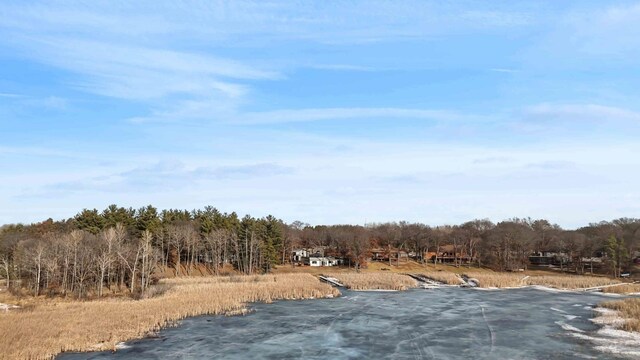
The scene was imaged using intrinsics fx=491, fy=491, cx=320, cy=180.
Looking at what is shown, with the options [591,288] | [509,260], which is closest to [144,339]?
[591,288]

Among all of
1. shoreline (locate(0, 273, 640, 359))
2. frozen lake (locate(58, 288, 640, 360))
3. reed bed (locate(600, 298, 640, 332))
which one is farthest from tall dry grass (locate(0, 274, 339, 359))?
reed bed (locate(600, 298, 640, 332))

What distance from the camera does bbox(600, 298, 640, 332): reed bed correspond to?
134 ft

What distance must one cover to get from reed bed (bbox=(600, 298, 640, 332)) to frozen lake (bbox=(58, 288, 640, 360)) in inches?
96.4

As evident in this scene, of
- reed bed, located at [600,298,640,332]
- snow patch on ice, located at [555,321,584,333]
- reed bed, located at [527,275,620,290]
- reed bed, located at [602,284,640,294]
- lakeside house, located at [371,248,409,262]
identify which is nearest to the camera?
reed bed, located at [600,298,640,332]

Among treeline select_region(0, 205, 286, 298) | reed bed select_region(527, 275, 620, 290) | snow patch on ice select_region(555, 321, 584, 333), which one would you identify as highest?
A: treeline select_region(0, 205, 286, 298)

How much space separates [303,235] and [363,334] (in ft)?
382

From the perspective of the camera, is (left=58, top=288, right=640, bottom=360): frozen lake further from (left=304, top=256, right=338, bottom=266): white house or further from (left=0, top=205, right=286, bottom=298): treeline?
(left=304, top=256, right=338, bottom=266): white house

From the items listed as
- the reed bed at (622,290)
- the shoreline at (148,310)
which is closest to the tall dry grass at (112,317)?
the shoreline at (148,310)

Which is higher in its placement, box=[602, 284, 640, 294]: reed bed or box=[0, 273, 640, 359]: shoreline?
box=[0, 273, 640, 359]: shoreline

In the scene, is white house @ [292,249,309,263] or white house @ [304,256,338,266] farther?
white house @ [292,249,309,263]

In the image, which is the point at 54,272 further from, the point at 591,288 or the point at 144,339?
the point at 591,288

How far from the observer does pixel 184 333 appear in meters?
39.7

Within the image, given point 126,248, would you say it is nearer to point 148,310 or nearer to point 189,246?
point 189,246

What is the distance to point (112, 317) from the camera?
143ft
